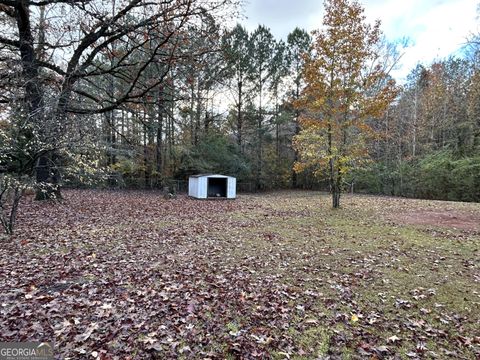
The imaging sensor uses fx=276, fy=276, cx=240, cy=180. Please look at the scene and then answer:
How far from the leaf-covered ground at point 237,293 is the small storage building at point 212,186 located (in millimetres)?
9274

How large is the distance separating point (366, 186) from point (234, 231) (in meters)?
18.8

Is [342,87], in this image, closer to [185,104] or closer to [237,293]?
[237,293]

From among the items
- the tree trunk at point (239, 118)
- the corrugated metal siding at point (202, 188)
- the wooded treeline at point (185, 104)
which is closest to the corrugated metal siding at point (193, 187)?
the corrugated metal siding at point (202, 188)

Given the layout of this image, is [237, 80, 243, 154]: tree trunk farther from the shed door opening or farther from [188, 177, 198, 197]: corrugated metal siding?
[188, 177, 198, 197]: corrugated metal siding

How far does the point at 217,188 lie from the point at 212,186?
0.36 metres

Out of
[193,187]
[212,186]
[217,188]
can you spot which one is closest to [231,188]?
[217,188]

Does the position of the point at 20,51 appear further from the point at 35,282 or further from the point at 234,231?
the point at 234,231

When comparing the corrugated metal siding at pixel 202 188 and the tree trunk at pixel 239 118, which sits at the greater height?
the tree trunk at pixel 239 118

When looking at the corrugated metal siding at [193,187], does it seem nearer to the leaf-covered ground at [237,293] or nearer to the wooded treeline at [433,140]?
the leaf-covered ground at [237,293]

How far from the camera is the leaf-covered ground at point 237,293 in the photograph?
8.84ft

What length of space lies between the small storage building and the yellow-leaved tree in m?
6.89

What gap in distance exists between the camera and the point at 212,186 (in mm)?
18312

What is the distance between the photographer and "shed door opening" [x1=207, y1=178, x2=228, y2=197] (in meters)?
17.9

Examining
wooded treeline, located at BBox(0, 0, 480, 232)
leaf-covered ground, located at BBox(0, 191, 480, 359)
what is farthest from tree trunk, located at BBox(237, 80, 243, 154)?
leaf-covered ground, located at BBox(0, 191, 480, 359)
